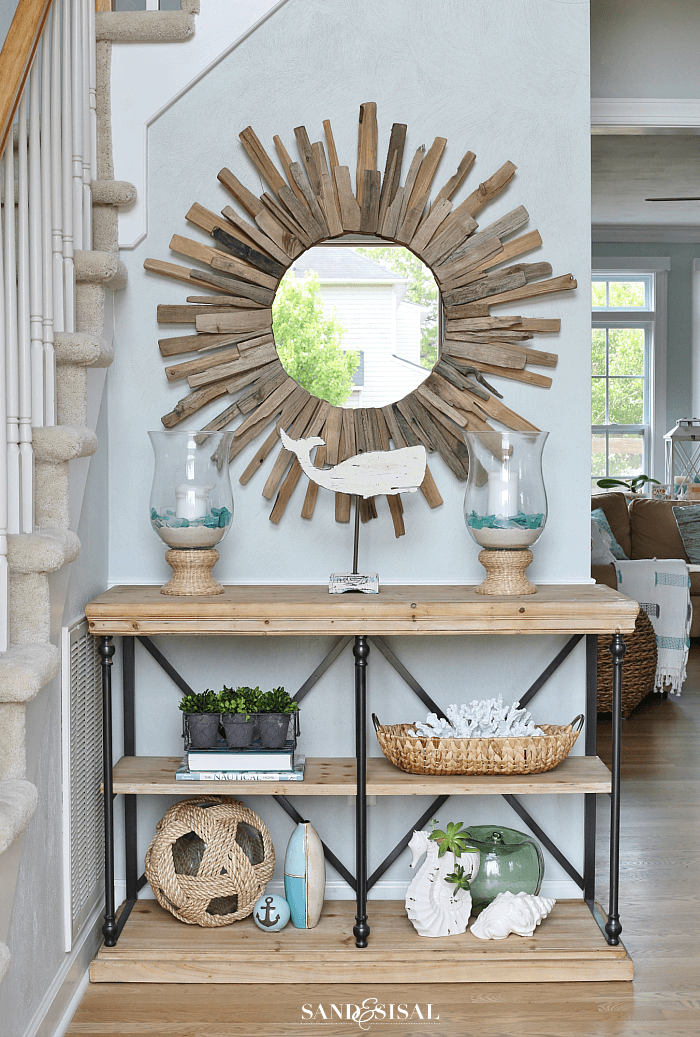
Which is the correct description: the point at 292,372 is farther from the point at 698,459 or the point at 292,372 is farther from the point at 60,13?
the point at 698,459

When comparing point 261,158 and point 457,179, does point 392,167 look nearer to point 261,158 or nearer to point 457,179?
point 457,179

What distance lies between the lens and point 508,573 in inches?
84.4

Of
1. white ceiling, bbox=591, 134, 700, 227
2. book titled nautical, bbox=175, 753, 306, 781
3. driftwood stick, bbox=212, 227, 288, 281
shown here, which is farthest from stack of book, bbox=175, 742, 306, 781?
white ceiling, bbox=591, 134, 700, 227

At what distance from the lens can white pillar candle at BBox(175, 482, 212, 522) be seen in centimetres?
215

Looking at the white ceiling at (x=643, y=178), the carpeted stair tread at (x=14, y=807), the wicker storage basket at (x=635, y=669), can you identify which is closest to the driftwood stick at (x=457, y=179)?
the carpeted stair tread at (x=14, y=807)

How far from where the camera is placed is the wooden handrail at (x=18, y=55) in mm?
1517

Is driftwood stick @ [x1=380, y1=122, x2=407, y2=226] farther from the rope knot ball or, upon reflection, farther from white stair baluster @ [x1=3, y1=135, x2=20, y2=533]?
the rope knot ball

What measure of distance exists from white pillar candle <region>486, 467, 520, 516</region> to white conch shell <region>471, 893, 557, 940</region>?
883mm

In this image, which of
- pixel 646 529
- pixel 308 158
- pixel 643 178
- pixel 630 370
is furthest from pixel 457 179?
pixel 630 370

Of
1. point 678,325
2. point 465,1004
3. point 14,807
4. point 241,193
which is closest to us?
point 14,807

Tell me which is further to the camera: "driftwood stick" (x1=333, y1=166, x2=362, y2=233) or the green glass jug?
"driftwood stick" (x1=333, y1=166, x2=362, y2=233)

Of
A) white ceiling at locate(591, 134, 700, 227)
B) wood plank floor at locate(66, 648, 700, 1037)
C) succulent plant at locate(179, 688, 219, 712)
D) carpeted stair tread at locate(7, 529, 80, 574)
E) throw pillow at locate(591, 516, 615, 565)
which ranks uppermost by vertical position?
white ceiling at locate(591, 134, 700, 227)

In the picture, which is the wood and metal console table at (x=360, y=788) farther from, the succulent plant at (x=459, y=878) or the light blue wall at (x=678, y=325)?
the light blue wall at (x=678, y=325)

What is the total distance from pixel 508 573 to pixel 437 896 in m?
0.75
